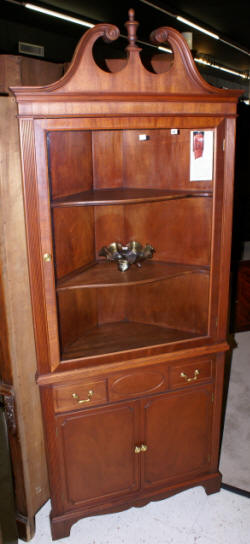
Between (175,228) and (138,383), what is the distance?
74 cm

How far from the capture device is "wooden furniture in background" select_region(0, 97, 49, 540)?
1.62 meters

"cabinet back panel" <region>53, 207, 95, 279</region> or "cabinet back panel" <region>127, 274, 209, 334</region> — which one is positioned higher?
"cabinet back panel" <region>53, 207, 95, 279</region>

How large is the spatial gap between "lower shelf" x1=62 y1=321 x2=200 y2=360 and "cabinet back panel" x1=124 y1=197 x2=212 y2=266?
1.18ft

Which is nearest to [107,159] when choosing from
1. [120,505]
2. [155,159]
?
[155,159]

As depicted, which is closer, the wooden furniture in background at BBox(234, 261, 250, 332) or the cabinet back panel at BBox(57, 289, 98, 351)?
the cabinet back panel at BBox(57, 289, 98, 351)

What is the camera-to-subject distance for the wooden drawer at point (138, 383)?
1.82 metres

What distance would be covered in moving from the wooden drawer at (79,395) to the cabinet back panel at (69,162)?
799mm

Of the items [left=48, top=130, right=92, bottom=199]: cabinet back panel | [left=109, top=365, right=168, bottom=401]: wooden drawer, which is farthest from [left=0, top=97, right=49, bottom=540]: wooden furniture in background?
[left=109, top=365, right=168, bottom=401]: wooden drawer

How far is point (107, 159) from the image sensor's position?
6.53 ft

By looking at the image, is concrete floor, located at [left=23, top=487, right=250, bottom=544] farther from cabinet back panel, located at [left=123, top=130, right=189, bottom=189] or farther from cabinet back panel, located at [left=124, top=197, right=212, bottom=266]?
cabinet back panel, located at [left=123, top=130, right=189, bottom=189]

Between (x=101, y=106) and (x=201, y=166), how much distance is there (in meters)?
0.55

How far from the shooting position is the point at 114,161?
6.58 feet

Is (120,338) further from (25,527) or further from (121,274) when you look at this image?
(25,527)

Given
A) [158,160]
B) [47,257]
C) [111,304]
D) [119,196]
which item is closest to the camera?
[47,257]
